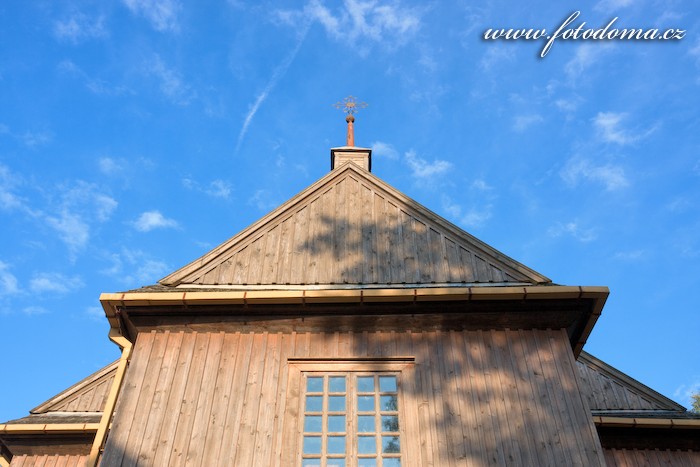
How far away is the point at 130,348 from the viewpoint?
32.3 feet

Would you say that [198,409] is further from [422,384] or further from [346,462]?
[422,384]

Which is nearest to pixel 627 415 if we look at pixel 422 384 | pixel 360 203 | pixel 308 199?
pixel 422 384

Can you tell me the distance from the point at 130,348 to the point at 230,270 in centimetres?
205

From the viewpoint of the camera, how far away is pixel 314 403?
8758 millimetres

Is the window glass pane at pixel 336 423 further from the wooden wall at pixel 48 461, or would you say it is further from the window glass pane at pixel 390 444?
the wooden wall at pixel 48 461

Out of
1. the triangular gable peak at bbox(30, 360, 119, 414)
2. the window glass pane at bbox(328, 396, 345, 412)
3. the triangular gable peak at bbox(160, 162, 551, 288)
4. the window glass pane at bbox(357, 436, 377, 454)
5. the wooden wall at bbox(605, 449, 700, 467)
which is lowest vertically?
the window glass pane at bbox(357, 436, 377, 454)

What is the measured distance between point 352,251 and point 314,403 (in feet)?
9.83

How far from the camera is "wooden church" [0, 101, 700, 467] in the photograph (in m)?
8.30

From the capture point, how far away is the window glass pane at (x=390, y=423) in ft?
27.7

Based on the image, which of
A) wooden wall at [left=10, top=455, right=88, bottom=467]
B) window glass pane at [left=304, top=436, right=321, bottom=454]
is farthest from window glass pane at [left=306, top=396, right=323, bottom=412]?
wooden wall at [left=10, top=455, right=88, bottom=467]

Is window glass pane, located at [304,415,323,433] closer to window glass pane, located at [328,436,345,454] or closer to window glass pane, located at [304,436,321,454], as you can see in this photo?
window glass pane, located at [304,436,321,454]

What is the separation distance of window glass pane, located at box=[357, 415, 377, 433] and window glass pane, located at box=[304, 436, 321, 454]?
59 cm

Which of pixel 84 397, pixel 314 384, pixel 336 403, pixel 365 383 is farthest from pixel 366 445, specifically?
pixel 84 397

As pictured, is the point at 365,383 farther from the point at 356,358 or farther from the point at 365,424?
the point at 365,424
